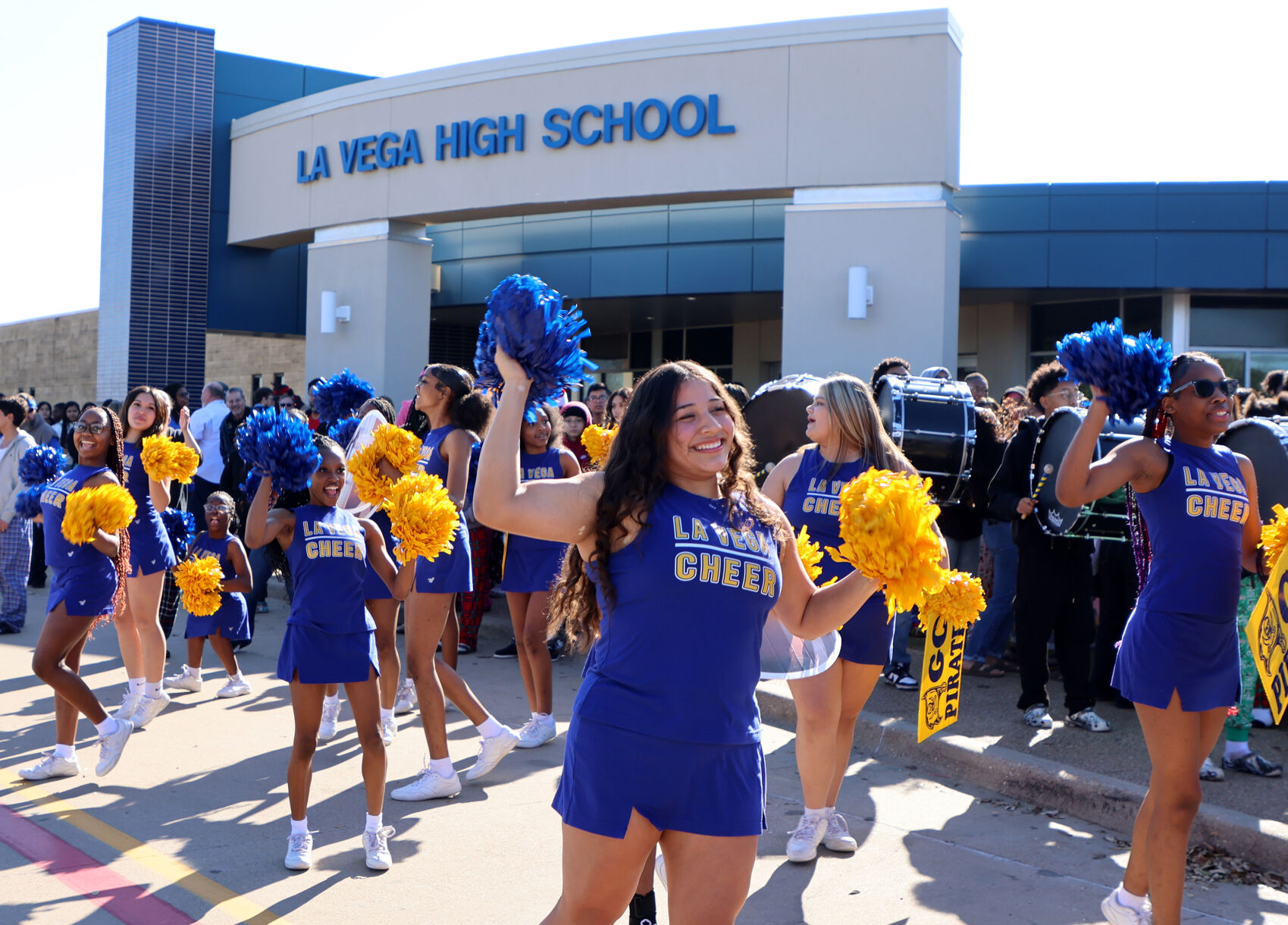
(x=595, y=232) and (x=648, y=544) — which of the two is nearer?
(x=648, y=544)

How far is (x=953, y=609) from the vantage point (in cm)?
418

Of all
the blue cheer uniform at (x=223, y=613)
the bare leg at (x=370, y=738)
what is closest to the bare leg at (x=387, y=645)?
the bare leg at (x=370, y=738)

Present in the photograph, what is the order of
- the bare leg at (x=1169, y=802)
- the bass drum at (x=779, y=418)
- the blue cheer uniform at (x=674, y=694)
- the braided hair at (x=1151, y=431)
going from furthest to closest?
the bass drum at (x=779, y=418) → the braided hair at (x=1151, y=431) → the bare leg at (x=1169, y=802) → the blue cheer uniform at (x=674, y=694)

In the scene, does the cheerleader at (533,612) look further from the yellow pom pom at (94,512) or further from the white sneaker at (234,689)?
the white sneaker at (234,689)

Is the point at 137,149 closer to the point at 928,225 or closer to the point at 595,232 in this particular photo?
the point at 595,232

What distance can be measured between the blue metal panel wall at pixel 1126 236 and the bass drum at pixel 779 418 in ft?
32.1

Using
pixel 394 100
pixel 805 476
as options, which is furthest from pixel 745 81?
pixel 805 476

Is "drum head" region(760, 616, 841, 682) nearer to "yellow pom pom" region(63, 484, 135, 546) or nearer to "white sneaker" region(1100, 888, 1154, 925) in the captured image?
"white sneaker" region(1100, 888, 1154, 925)

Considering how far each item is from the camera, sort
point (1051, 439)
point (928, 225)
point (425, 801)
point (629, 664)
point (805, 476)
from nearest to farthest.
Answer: point (629, 664), point (805, 476), point (425, 801), point (1051, 439), point (928, 225)

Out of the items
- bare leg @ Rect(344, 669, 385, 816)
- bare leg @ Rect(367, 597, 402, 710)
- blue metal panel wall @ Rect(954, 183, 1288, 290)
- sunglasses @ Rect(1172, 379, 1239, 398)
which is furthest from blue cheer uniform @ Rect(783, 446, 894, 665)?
blue metal panel wall @ Rect(954, 183, 1288, 290)

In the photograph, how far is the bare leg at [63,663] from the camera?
580 cm

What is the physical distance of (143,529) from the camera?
6926mm

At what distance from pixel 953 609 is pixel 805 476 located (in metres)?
0.98

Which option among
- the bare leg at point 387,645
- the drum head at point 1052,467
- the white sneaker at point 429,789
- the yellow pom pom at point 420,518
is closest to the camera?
the yellow pom pom at point 420,518
